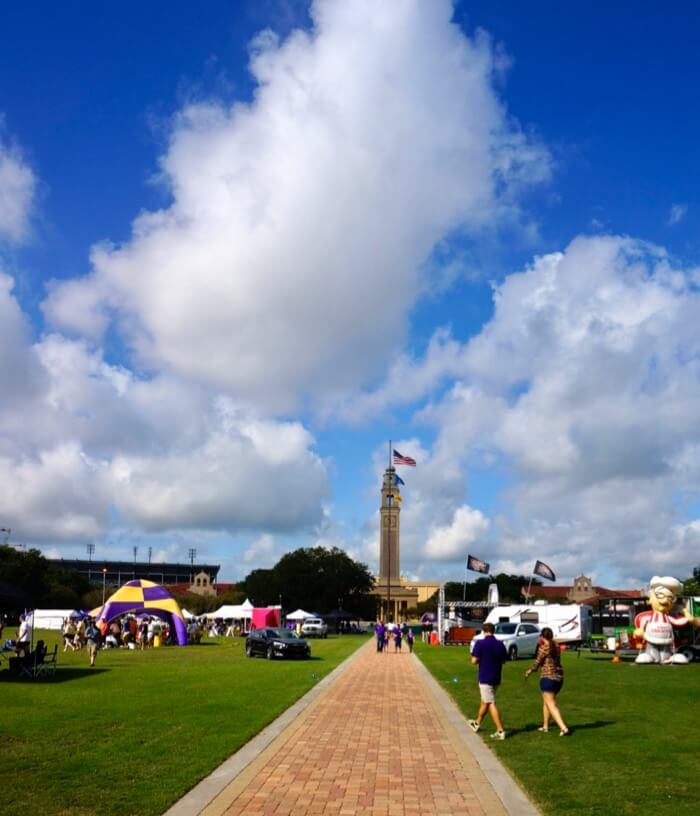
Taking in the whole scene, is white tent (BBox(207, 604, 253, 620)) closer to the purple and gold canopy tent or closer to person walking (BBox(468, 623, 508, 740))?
the purple and gold canopy tent

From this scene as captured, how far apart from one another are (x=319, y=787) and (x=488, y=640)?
16.0ft

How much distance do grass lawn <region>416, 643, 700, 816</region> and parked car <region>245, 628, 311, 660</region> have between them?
12.7m

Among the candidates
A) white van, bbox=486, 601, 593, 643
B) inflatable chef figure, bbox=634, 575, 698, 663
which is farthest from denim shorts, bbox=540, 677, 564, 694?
white van, bbox=486, 601, 593, 643

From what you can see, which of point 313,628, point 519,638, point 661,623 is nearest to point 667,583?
point 661,623

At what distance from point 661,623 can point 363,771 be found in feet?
75.3

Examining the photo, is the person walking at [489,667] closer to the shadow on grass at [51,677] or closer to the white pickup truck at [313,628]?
the shadow on grass at [51,677]

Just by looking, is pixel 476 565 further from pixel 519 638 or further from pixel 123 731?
pixel 123 731

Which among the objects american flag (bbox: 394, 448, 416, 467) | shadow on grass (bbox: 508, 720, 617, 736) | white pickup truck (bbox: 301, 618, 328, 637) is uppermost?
american flag (bbox: 394, 448, 416, 467)

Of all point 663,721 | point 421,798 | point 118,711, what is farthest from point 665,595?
point 421,798

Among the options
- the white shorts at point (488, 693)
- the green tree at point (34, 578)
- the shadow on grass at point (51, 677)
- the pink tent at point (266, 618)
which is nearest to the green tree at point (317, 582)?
the green tree at point (34, 578)

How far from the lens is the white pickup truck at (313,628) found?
6831 centimetres

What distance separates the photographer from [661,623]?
29938mm

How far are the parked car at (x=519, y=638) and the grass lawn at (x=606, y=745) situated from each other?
12.4m

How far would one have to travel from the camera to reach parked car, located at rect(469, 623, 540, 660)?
117 ft
